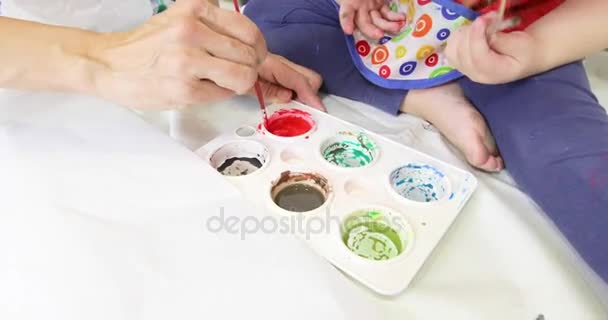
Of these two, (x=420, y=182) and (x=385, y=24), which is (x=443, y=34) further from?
(x=420, y=182)

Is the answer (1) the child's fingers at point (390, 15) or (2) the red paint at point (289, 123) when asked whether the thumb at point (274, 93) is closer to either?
(2) the red paint at point (289, 123)

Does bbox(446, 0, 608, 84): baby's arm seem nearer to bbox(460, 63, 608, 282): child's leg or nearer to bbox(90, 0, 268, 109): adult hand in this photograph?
bbox(460, 63, 608, 282): child's leg

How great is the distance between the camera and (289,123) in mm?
677

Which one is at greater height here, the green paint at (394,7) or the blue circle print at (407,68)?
the green paint at (394,7)

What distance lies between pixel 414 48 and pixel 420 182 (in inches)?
10.3

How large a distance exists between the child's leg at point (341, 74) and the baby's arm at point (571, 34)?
111 millimetres

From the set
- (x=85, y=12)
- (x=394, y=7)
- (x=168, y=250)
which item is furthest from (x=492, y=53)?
(x=85, y=12)

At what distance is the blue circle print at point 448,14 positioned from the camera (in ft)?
2.35

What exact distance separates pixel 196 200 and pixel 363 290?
Answer: 192mm

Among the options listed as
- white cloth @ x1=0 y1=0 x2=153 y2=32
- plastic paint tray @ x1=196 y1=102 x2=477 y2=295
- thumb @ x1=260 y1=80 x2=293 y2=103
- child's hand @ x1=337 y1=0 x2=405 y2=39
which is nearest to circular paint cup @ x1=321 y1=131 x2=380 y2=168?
plastic paint tray @ x1=196 y1=102 x2=477 y2=295

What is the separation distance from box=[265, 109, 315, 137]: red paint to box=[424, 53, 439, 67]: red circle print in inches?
8.5

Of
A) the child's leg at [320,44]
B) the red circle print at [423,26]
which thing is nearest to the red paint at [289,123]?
the child's leg at [320,44]

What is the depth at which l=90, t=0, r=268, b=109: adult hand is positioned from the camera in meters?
0.46

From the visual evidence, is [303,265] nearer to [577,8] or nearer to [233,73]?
[233,73]
